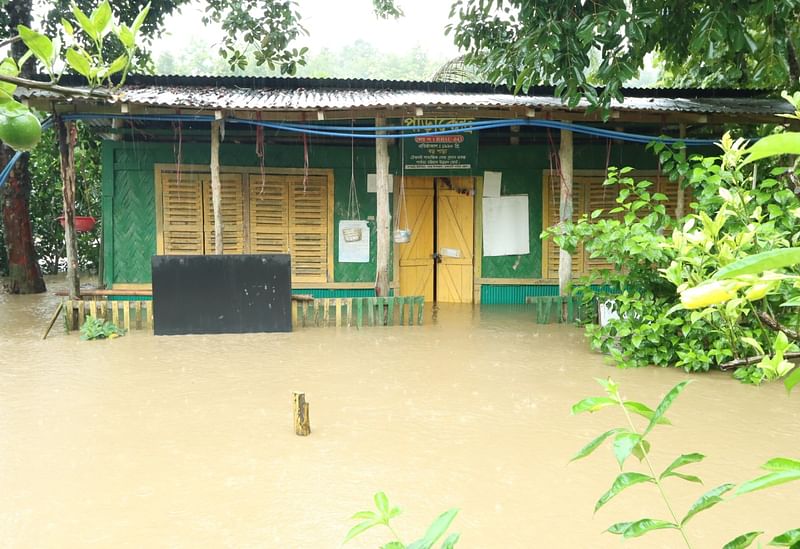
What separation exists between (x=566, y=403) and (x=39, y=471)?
12.8 ft

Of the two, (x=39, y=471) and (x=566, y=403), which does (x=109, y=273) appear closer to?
(x=39, y=471)

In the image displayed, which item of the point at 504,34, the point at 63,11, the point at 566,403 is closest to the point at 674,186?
the point at 504,34

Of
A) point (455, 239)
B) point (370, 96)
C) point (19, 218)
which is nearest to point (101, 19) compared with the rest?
point (370, 96)

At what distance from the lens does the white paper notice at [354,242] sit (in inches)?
421

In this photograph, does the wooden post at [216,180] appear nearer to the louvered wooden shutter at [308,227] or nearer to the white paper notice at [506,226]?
A: the louvered wooden shutter at [308,227]

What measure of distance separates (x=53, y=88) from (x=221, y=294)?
7.80 m

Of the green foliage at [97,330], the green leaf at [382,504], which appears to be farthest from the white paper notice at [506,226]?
the green leaf at [382,504]

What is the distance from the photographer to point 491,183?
11.0 metres

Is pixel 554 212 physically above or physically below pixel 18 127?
above

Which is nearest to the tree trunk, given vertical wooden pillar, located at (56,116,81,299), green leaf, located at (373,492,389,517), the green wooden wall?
the green wooden wall

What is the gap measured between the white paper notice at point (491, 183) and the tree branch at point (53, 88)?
10.1m

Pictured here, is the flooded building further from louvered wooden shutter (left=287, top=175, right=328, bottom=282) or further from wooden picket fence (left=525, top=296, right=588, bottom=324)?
wooden picket fence (left=525, top=296, right=588, bottom=324)

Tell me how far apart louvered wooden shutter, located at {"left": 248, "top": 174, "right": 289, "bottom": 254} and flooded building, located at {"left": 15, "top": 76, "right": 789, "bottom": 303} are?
16 mm

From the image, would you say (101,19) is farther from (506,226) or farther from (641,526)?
(506,226)
